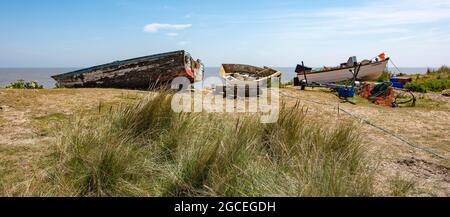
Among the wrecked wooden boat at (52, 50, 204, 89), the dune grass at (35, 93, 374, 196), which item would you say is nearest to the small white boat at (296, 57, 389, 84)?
the wrecked wooden boat at (52, 50, 204, 89)

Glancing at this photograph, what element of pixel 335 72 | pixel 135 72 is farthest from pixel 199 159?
pixel 335 72

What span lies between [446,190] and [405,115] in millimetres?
5235

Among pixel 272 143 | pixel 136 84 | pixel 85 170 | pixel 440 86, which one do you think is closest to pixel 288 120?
pixel 272 143

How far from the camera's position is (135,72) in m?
12.0

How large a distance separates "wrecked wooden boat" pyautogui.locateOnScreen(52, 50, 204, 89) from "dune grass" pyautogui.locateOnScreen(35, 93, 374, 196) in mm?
7040

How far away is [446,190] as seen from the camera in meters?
4.28

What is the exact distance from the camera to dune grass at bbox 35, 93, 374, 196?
3545mm

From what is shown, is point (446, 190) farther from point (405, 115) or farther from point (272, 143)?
point (405, 115)

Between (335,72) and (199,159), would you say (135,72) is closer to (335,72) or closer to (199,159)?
(199,159)

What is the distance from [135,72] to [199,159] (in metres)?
8.66

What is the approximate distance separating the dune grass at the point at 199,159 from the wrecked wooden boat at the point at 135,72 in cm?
704

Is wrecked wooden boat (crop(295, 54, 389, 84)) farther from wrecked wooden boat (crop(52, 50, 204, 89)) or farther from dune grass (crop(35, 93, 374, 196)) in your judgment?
dune grass (crop(35, 93, 374, 196))

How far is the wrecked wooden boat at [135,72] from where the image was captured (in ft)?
39.5
